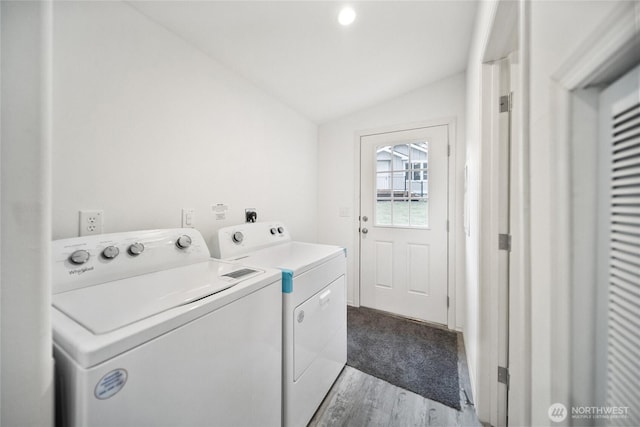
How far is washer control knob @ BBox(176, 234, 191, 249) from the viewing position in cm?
123

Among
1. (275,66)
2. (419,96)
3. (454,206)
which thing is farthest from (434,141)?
(275,66)

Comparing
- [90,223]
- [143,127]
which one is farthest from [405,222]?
[90,223]

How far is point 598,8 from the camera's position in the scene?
413mm

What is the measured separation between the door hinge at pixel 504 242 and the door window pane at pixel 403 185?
115cm

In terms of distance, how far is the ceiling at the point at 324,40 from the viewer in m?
1.33

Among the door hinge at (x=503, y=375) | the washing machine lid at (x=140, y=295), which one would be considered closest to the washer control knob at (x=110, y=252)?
the washing machine lid at (x=140, y=295)

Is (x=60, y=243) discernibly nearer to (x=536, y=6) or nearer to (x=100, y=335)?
(x=100, y=335)

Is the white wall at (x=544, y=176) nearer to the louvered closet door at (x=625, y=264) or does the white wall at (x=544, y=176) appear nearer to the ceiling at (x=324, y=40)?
the louvered closet door at (x=625, y=264)

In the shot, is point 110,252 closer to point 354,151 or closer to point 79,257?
point 79,257

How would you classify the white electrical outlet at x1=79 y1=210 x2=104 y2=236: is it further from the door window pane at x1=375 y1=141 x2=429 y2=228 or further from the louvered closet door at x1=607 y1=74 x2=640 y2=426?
the door window pane at x1=375 y1=141 x2=429 y2=228

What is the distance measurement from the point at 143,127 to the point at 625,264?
5.79 feet

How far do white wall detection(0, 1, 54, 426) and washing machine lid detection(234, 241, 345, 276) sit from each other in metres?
0.80

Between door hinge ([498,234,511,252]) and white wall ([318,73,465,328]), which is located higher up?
white wall ([318,73,465,328])

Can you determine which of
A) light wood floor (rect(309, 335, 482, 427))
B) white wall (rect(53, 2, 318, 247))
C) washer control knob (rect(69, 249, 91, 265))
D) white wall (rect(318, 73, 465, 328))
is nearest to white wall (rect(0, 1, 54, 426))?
washer control knob (rect(69, 249, 91, 265))
